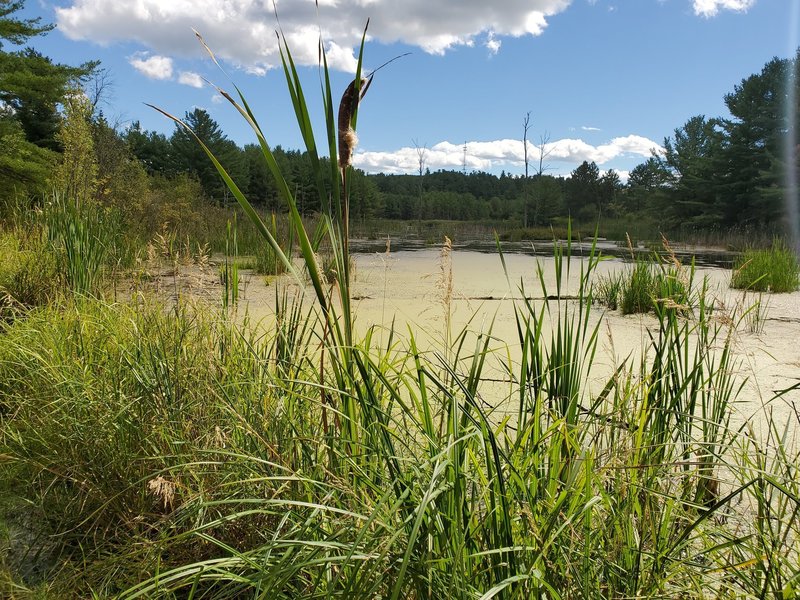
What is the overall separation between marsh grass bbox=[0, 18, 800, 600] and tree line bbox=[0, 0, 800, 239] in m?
0.48

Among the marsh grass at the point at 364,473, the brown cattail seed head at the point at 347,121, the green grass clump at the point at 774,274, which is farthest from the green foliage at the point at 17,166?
the green grass clump at the point at 774,274

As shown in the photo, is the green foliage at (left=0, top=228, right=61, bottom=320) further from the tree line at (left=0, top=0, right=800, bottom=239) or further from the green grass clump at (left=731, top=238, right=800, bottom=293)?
the green grass clump at (left=731, top=238, right=800, bottom=293)

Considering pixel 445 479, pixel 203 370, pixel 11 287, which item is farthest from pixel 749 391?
pixel 11 287

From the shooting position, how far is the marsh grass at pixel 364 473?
70cm

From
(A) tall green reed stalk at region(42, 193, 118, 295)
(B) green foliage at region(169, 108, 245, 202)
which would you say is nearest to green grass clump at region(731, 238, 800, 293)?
(A) tall green reed stalk at region(42, 193, 118, 295)

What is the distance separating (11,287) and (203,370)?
2.42 metres

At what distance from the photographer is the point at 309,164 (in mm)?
2588

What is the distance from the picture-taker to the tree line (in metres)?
9.41

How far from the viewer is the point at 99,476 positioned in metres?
1.24

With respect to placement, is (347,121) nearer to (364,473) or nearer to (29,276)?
(364,473)

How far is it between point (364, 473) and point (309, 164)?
2.04m

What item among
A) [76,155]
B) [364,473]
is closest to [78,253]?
[364,473]

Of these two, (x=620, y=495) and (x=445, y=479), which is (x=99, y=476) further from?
Result: (x=620, y=495)

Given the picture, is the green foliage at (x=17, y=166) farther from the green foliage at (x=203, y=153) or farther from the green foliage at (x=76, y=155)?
the green foliage at (x=203, y=153)
